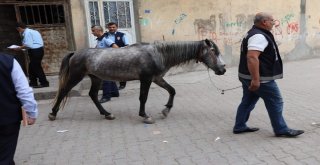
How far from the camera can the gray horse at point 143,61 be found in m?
5.60

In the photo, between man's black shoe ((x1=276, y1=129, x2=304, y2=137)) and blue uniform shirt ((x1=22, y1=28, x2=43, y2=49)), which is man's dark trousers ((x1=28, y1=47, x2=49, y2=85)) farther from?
man's black shoe ((x1=276, y1=129, x2=304, y2=137))

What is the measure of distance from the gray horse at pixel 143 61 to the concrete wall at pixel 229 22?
4528 millimetres

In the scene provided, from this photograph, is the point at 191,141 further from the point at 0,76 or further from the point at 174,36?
the point at 174,36

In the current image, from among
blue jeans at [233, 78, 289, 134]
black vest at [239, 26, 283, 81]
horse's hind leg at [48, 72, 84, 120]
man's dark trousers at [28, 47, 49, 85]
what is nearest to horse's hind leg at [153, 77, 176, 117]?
horse's hind leg at [48, 72, 84, 120]

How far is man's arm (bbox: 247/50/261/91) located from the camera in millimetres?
4152

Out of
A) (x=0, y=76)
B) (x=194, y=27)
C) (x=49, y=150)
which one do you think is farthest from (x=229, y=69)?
(x=0, y=76)

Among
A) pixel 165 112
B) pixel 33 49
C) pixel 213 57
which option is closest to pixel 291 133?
pixel 213 57

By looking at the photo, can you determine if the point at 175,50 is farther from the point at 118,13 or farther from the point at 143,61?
the point at 118,13

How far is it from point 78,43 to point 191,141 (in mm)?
5833

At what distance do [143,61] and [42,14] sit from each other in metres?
5.29

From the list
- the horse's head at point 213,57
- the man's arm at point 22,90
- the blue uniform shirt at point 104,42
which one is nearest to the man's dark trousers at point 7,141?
the man's arm at point 22,90

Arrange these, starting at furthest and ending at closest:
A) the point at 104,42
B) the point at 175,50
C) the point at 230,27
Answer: the point at 230,27 < the point at 104,42 < the point at 175,50

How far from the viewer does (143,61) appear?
220 inches

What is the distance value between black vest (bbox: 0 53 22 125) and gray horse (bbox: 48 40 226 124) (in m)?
2.85
